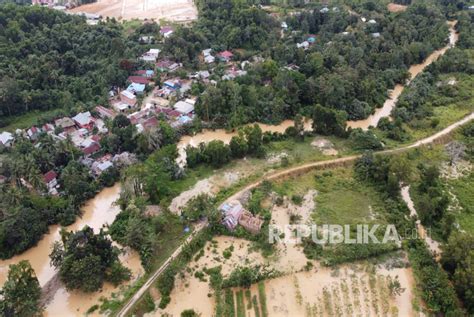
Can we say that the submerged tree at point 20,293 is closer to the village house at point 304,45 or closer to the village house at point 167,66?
the village house at point 167,66

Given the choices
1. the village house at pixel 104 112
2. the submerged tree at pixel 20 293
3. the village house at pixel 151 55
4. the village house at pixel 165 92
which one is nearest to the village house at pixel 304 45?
the village house at pixel 151 55

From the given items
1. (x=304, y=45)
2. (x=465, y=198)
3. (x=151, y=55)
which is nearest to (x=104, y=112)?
(x=151, y=55)

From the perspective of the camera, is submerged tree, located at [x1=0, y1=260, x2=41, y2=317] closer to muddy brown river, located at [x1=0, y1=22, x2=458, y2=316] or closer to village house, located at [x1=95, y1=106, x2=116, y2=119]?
muddy brown river, located at [x1=0, y1=22, x2=458, y2=316]

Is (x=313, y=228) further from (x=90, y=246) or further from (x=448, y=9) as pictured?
(x=448, y=9)

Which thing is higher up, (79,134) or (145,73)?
(145,73)

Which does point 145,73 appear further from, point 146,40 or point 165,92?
point 146,40

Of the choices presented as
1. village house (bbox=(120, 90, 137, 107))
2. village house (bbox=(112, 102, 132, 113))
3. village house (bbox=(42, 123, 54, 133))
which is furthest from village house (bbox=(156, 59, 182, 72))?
village house (bbox=(42, 123, 54, 133))
